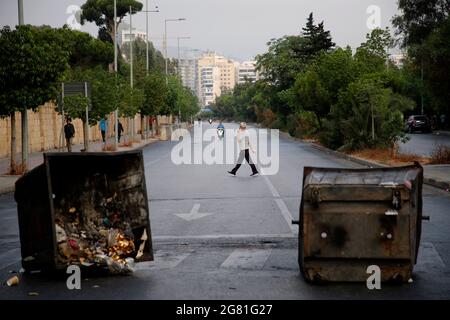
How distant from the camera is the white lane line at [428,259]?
31.2ft

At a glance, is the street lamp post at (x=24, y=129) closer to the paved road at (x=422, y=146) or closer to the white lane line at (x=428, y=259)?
the paved road at (x=422, y=146)

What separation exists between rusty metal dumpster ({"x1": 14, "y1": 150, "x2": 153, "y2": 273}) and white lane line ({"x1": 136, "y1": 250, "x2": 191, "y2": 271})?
1.09 ft

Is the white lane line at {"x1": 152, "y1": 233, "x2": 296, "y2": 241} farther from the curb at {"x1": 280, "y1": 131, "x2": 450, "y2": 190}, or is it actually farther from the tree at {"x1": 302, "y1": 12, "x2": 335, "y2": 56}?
the tree at {"x1": 302, "y1": 12, "x2": 335, "y2": 56}

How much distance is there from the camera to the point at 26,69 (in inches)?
1021

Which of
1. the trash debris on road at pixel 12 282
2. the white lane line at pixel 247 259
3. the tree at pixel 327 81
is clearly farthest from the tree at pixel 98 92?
the trash debris on road at pixel 12 282

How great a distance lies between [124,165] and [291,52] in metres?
72.4

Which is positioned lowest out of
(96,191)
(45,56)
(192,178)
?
(192,178)

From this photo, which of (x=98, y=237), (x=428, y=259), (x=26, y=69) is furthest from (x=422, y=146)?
(x=98, y=237)

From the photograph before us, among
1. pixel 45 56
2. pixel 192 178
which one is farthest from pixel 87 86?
pixel 192 178

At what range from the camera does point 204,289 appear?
830 cm

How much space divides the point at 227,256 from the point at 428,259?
8.15 feet

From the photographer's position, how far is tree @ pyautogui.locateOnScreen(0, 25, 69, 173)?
1017 inches

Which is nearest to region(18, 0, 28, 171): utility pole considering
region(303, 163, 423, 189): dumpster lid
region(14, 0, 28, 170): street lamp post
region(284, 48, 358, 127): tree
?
region(14, 0, 28, 170): street lamp post
